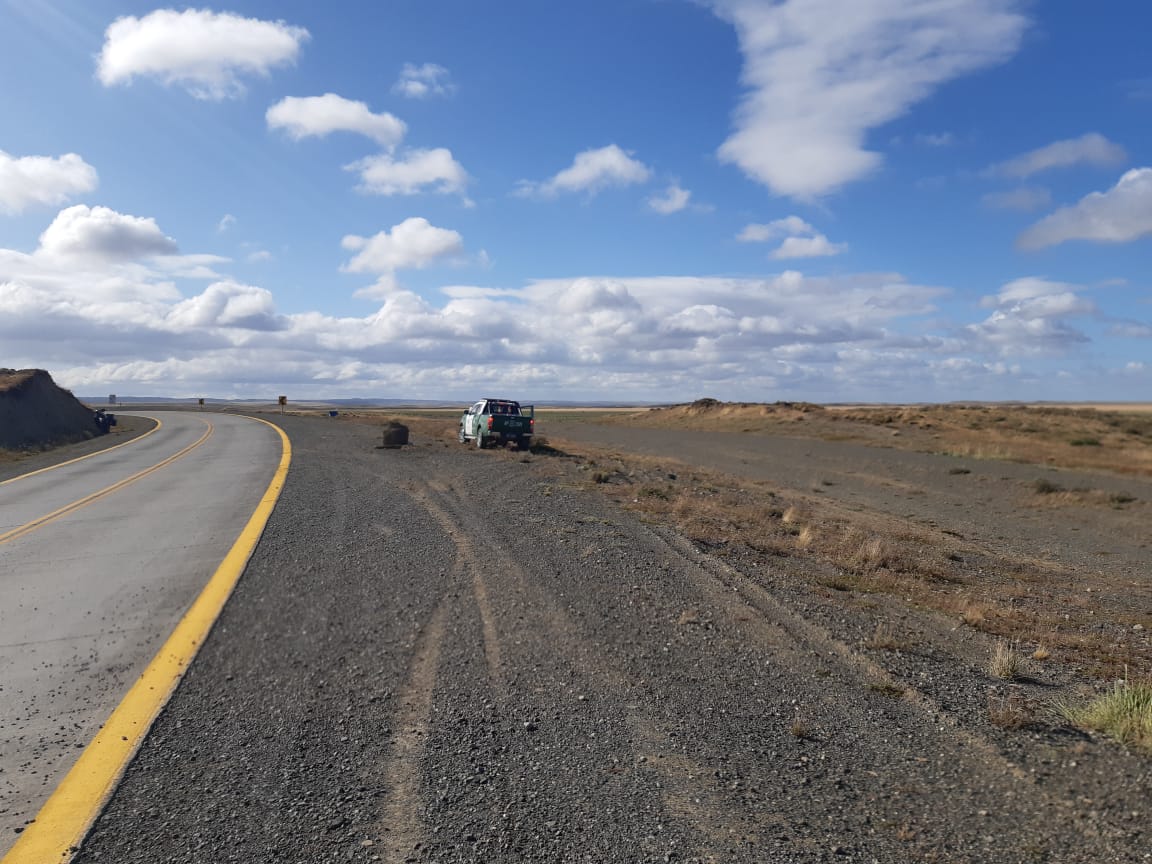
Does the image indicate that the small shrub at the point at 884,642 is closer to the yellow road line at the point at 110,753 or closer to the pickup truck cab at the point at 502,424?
the yellow road line at the point at 110,753

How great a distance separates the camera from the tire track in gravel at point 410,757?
3227 mm

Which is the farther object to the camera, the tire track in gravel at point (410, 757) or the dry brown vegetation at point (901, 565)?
the dry brown vegetation at point (901, 565)

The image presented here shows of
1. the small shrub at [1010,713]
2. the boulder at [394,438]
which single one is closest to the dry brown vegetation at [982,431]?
the boulder at [394,438]

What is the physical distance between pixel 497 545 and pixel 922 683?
524cm

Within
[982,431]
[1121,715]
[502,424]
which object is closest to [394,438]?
[502,424]

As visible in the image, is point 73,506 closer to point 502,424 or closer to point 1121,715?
point 1121,715

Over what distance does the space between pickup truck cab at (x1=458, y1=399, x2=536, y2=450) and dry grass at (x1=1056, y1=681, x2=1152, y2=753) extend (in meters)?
22.1

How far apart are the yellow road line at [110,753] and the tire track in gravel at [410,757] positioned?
1219 mm

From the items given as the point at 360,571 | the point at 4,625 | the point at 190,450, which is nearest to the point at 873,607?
the point at 360,571

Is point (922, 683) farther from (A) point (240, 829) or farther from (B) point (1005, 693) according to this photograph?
(A) point (240, 829)

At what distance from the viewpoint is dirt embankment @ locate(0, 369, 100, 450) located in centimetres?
3825

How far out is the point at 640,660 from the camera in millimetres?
5469

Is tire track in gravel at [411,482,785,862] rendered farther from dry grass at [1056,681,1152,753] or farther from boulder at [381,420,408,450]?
boulder at [381,420,408,450]

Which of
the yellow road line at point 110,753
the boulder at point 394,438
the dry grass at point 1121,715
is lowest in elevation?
the yellow road line at point 110,753
